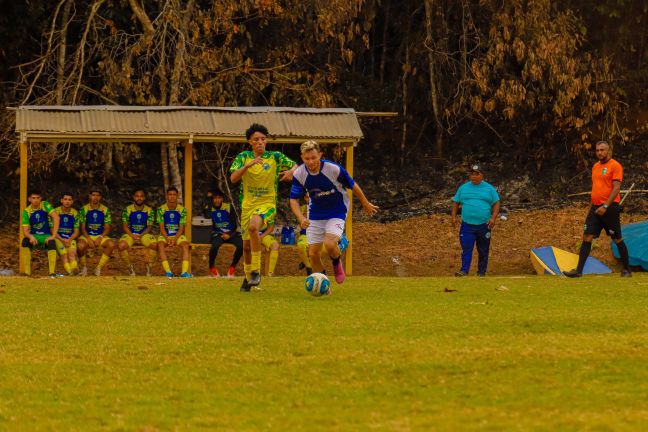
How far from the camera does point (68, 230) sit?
22.2 meters

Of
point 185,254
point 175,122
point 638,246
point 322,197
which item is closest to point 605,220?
point 638,246

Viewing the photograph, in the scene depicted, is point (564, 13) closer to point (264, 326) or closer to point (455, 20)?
point (455, 20)

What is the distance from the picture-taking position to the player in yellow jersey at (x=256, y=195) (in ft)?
51.6

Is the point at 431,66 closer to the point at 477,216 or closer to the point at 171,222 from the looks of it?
the point at 477,216

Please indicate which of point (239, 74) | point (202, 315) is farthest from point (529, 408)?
point (239, 74)

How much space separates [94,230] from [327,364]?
13.9 metres

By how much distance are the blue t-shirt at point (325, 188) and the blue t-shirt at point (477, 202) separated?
7025 millimetres

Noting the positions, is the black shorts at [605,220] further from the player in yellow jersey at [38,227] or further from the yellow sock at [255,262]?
the player in yellow jersey at [38,227]

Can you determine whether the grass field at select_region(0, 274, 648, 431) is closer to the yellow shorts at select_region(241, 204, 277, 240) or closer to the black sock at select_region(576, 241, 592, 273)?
the yellow shorts at select_region(241, 204, 277, 240)

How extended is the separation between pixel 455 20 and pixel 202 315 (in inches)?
798

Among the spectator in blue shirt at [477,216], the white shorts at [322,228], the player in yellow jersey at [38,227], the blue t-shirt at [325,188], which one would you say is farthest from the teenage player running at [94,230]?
the blue t-shirt at [325,188]

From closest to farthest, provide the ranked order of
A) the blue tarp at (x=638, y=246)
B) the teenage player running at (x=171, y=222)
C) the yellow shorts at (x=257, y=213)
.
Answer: the yellow shorts at (x=257, y=213)
the teenage player running at (x=171, y=222)
the blue tarp at (x=638, y=246)

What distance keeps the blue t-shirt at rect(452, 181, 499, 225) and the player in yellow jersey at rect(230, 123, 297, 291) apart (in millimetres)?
6138

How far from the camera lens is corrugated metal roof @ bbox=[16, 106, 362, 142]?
21859 millimetres
